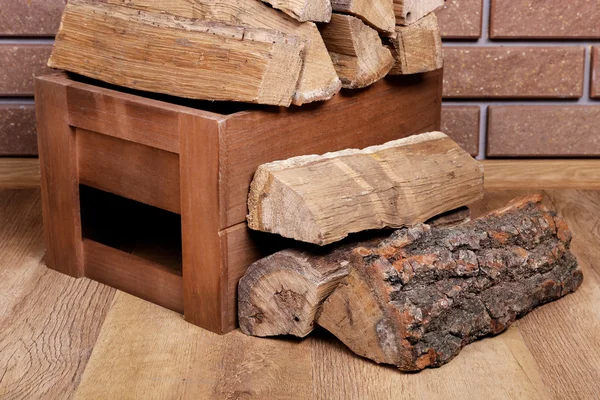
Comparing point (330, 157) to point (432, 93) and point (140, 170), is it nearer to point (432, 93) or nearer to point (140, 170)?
point (140, 170)

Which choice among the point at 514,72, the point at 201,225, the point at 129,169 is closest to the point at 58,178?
the point at 129,169

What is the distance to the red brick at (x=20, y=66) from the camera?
2.41 m

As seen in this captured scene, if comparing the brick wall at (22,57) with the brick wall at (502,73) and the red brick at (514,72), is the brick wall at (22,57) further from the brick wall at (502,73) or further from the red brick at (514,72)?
the red brick at (514,72)

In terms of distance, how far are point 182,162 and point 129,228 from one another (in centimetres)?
57

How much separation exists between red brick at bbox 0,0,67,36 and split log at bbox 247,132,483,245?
3.30ft

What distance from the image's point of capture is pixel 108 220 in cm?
214

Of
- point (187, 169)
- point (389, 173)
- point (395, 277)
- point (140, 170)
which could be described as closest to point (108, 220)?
point (140, 170)

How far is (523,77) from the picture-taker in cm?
247

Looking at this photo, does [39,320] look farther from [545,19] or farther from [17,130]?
[545,19]

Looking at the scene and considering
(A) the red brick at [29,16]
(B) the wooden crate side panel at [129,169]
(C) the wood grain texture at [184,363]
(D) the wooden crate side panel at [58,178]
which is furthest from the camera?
(A) the red brick at [29,16]

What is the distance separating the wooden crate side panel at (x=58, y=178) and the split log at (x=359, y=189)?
453 mm

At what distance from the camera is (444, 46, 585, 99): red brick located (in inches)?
96.3

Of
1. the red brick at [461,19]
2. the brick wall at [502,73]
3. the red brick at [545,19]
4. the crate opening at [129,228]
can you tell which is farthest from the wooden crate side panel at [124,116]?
the red brick at [545,19]

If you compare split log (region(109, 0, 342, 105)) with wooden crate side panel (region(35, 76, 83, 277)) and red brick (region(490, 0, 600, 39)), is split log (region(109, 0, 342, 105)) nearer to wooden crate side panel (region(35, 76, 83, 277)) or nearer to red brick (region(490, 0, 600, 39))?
wooden crate side panel (region(35, 76, 83, 277))
